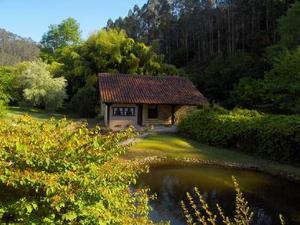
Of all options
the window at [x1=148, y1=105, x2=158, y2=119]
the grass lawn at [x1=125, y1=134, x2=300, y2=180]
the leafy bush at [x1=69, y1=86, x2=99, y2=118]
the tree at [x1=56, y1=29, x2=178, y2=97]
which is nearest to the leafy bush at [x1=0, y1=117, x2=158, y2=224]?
the grass lawn at [x1=125, y1=134, x2=300, y2=180]

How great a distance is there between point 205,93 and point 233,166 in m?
31.3

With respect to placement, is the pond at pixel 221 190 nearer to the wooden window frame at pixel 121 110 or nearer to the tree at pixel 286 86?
the tree at pixel 286 86

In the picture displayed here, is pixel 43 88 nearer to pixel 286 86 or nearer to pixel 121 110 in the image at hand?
pixel 121 110

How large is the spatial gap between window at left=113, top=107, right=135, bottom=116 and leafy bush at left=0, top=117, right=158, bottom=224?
109ft

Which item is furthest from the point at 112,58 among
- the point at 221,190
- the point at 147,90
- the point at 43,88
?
the point at 221,190

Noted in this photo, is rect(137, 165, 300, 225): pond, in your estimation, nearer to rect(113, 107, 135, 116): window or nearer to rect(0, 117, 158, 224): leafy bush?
rect(0, 117, 158, 224): leafy bush

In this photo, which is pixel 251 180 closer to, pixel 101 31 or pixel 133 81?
pixel 133 81

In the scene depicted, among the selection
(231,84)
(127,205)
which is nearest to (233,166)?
(127,205)

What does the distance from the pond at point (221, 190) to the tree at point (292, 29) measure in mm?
24144

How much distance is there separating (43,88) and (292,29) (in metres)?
28.5

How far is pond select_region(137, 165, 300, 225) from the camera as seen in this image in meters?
16.5

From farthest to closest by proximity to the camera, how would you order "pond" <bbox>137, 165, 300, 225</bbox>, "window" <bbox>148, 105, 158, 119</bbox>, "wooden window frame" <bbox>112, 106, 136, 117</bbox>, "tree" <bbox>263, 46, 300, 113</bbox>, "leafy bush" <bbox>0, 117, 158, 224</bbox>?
"window" <bbox>148, 105, 158, 119</bbox> → "wooden window frame" <bbox>112, 106, 136, 117</bbox> → "tree" <bbox>263, 46, 300, 113</bbox> → "pond" <bbox>137, 165, 300, 225</bbox> → "leafy bush" <bbox>0, 117, 158, 224</bbox>

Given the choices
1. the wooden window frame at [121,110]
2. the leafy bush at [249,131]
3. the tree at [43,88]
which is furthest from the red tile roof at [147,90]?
the tree at [43,88]

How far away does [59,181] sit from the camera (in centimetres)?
640
